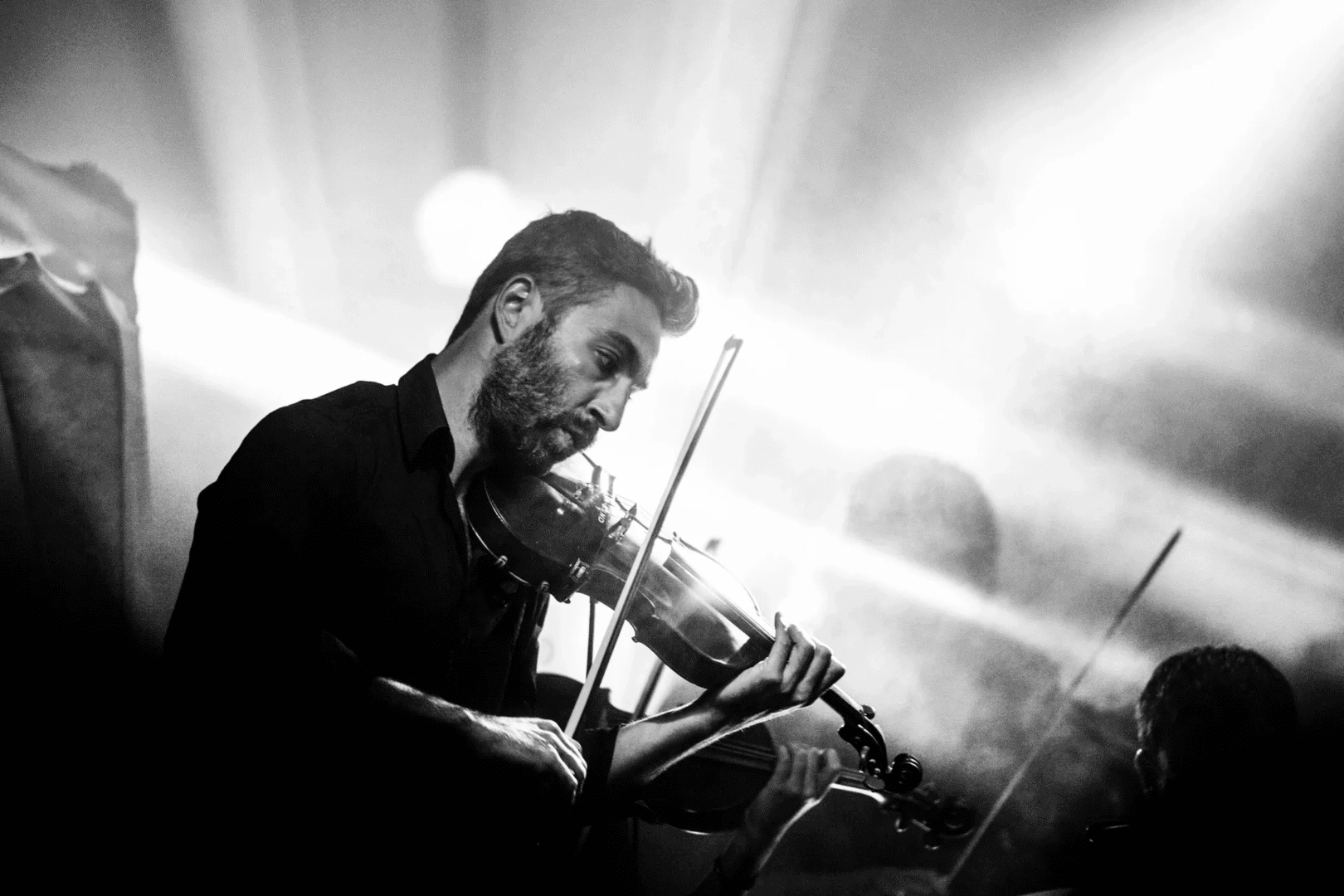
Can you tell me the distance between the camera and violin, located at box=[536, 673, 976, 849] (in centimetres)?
166

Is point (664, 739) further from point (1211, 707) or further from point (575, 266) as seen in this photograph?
point (1211, 707)

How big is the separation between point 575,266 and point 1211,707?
267 cm

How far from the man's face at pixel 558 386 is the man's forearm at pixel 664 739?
0.70 m

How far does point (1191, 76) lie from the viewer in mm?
1834

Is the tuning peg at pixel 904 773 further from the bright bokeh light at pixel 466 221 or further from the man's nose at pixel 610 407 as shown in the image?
the bright bokeh light at pixel 466 221

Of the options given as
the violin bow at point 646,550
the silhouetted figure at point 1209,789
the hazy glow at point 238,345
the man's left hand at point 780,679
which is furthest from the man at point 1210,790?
the hazy glow at point 238,345

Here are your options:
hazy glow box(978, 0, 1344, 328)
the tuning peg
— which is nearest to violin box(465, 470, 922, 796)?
the tuning peg

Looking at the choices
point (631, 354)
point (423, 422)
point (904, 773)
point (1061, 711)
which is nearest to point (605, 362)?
point (631, 354)

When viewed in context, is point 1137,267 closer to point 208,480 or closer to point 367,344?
point 367,344

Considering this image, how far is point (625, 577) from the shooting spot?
4.64ft

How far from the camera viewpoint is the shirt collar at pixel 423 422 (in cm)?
122

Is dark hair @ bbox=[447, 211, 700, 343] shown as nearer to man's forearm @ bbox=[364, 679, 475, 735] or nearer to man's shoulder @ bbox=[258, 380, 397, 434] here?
man's shoulder @ bbox=[258, 380, 397, 434]

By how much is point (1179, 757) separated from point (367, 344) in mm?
3208

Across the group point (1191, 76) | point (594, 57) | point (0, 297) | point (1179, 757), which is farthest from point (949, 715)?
point (0, 297)
